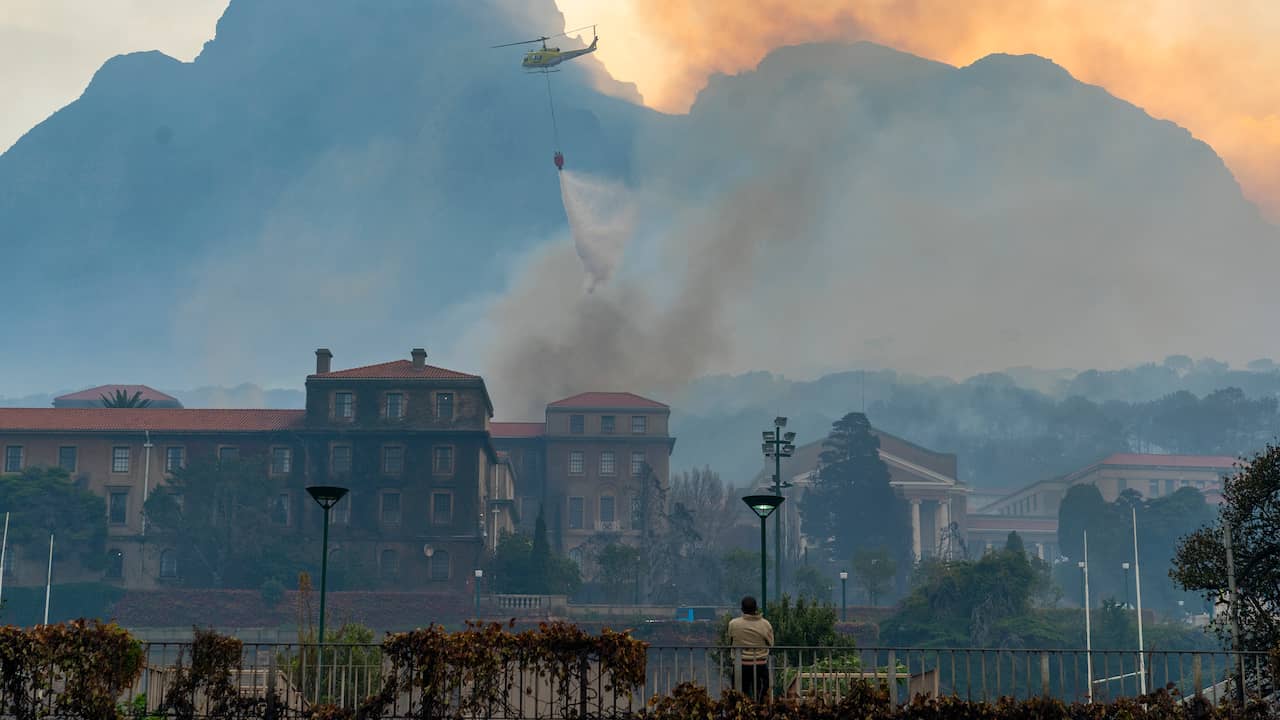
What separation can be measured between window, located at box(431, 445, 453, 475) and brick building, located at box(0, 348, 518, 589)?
9 cm

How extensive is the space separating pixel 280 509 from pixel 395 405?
13442 millimetres

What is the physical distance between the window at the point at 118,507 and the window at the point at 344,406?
19.2m

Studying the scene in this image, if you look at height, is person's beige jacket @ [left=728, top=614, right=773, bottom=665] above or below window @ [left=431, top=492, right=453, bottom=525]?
below

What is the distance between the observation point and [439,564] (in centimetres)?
10931

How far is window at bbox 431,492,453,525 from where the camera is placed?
362 ft

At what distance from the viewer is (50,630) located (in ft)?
63.8

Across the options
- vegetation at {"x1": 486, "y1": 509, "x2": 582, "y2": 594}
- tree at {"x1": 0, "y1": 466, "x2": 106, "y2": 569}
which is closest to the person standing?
vegetation at {"x1": 486, "y1": 509, "x2": 582, "y2": 594}

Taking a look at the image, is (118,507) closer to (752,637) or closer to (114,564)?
(114,564)

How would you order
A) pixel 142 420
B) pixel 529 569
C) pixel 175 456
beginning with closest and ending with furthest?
1. pixel 529 569
2. pixel 175 456
3. pixel 142 420

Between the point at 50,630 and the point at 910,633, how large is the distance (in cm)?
8034

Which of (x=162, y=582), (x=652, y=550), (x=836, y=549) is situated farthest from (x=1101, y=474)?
(x=162, y=582)

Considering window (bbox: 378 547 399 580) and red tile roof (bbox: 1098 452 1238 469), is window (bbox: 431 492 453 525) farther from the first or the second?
red tile roof (bbox: 1098 452 1238 469)

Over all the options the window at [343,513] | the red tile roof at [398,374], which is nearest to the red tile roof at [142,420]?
the red tile roof at [398,374]

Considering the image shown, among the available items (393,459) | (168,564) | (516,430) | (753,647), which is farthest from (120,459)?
(753,647)
